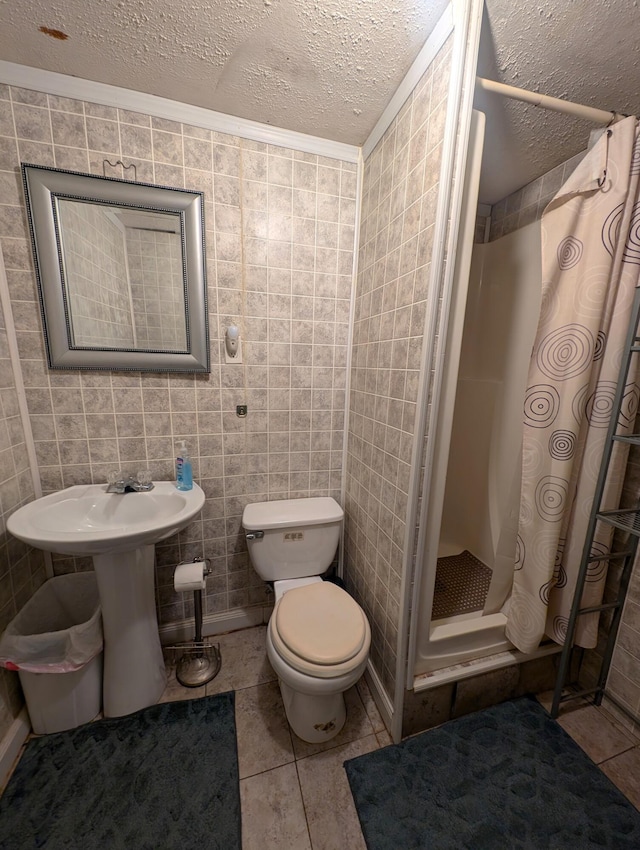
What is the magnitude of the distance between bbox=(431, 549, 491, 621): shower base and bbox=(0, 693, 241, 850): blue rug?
93cm

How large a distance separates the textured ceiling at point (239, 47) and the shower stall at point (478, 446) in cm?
38

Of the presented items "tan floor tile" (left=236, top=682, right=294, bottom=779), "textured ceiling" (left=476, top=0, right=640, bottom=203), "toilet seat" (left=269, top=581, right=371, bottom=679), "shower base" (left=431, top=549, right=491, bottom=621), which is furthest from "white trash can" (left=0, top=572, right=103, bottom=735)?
"textured ceiling" (left=476, top=0, right=640, bottom=203)

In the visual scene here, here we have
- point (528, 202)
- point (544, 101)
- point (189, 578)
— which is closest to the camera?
point (544, 101)

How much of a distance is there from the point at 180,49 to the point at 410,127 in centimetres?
74

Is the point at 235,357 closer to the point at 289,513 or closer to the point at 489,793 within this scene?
the point at 289,513

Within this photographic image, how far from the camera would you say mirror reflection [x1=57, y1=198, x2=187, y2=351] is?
3.78ft

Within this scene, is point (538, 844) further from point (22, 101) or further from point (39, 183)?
point (22, 101)

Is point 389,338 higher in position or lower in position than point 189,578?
higher

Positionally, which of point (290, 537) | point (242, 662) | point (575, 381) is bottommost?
point (242, 662)

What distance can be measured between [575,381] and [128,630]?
6.01ft

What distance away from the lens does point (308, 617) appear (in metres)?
1.14

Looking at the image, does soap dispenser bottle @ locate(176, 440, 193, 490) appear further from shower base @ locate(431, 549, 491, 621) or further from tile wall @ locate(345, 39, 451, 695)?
shower base @ locate(431, 549, 491, 621)

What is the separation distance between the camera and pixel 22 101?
104cm

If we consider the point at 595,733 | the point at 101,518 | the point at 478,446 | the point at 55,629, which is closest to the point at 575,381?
the point at 478,446
